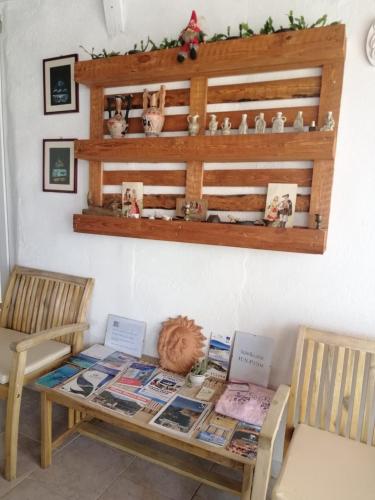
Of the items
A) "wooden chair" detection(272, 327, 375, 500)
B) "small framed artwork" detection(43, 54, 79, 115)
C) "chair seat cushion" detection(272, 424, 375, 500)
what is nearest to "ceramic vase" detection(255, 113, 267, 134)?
"wooden chair" detection(272, 327, 375, 500)

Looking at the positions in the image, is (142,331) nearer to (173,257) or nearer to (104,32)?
(173,257)

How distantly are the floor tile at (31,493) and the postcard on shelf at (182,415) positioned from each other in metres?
0.68

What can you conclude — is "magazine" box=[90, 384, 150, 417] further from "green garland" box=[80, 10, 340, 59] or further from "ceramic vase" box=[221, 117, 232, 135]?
"green garland" box=[80, 10, 340, 59]

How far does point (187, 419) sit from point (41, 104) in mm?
2173

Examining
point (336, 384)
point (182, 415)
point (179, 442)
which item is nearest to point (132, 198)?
point (182, 415)

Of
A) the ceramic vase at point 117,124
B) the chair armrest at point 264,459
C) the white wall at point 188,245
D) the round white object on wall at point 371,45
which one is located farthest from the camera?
the ceramic vase at point 117,124

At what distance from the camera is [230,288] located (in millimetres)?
1982

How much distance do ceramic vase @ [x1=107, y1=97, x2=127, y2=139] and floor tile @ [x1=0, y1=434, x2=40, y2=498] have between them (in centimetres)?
187

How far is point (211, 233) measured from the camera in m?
1.79

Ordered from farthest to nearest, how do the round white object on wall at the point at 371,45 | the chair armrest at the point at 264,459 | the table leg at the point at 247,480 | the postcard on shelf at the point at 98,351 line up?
1. the postcard on shelf at the point at 98,351
2. the round white object on wall at the point at 371,45
3. the table leg at the point at 247,480
4. the chair armrest at the point at 264,459

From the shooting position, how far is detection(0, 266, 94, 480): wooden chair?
182 centimetres

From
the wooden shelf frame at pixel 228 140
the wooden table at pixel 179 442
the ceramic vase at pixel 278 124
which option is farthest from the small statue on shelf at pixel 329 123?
the wooden table at pixel 179 442

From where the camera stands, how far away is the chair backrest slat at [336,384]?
1600mm

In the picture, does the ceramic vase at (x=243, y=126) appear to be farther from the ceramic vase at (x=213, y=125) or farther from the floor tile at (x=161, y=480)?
the floor tile at (x=161, y=480)
